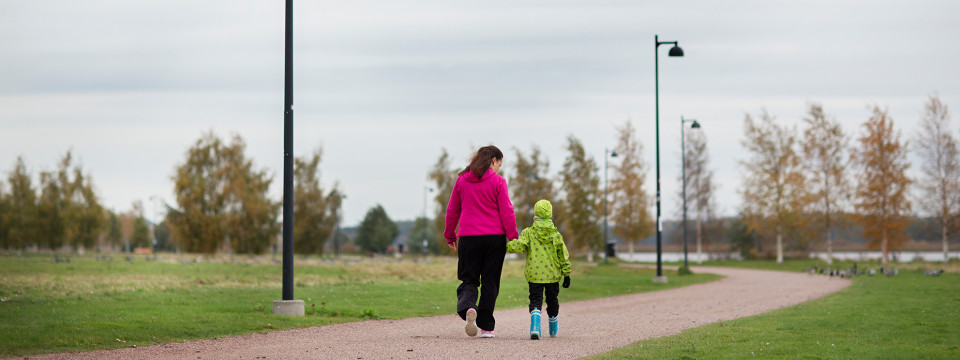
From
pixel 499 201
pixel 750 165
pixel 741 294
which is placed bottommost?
pixel 741 294

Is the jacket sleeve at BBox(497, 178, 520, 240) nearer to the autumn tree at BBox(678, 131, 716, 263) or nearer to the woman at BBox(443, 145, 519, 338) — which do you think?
the woman at BBox(443, 145, 519, 338)

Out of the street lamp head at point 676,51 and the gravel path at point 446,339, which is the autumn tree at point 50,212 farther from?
the gravel path at point 446,339

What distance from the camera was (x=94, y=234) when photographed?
6806cm

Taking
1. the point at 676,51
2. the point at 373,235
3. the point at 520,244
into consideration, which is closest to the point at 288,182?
the point at 520,244

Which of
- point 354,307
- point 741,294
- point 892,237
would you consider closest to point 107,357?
point 354,307

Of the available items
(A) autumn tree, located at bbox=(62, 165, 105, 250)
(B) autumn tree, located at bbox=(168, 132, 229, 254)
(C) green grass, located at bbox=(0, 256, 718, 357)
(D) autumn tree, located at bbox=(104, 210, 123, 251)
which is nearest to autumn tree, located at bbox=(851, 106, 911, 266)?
(C) green grass, located at bbox=(0, 256, 718, 357)

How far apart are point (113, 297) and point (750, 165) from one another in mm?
46288

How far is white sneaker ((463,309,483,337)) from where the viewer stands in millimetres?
9352

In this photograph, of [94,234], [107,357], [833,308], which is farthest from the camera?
[94,234]

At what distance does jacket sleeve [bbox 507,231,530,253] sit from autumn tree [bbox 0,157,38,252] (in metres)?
62.9

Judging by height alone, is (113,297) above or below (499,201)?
below

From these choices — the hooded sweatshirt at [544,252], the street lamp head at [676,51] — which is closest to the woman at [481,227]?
the hooded sweatshirt at [544,252]

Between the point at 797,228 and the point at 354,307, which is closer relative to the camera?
the point at 354,307

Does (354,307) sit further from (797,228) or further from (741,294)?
(797,228)
